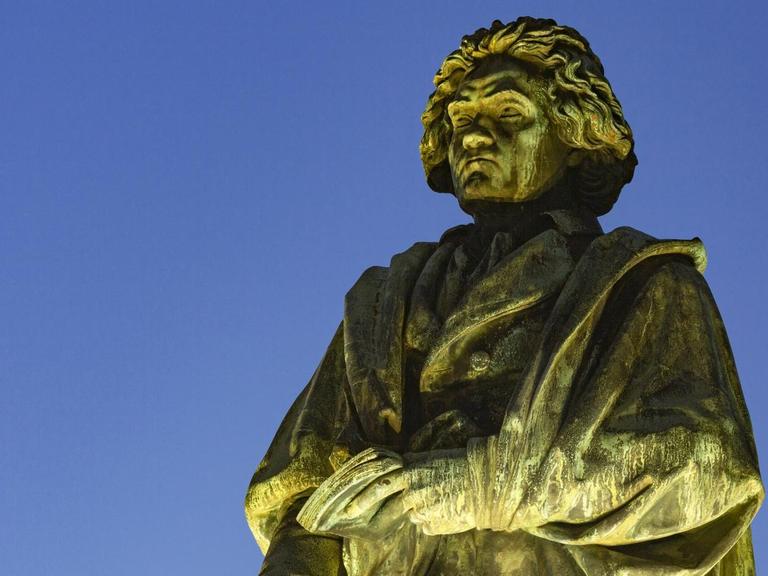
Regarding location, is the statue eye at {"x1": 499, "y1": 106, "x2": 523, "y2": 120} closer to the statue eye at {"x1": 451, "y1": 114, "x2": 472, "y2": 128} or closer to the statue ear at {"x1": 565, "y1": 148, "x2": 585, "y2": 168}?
the statue eye at {"x1": 451, "y1": 114, "x2": 472, "y2": 128}

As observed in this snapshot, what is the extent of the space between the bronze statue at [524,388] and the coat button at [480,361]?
14 mm

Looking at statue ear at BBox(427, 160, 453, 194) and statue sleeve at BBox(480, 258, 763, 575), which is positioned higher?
statue ear at BBox(427, 160, 453, 194)

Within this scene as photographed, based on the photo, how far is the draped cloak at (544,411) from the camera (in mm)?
9102

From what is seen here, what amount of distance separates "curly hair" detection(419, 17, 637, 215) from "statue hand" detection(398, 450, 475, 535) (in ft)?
7.04

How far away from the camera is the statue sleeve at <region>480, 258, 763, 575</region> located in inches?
357

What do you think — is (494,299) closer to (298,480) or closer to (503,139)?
(503,139)

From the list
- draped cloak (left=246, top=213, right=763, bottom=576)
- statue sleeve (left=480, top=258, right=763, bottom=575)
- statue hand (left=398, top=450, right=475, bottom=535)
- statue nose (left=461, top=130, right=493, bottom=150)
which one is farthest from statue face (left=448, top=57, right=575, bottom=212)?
statue hand (left=398, top=450, right=475, bottom=535)

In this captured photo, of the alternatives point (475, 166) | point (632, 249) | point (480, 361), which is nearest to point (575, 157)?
point (475, 166)

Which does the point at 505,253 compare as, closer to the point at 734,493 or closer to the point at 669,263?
the point at 669,263

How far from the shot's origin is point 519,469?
9.11 meters

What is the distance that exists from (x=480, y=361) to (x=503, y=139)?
4.49 feet

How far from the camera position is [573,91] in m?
10.7

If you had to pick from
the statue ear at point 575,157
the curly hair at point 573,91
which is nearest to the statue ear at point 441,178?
the curly hair at point 573,91

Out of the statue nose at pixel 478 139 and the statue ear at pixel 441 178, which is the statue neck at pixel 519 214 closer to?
the statue nose at pixel 478 139
